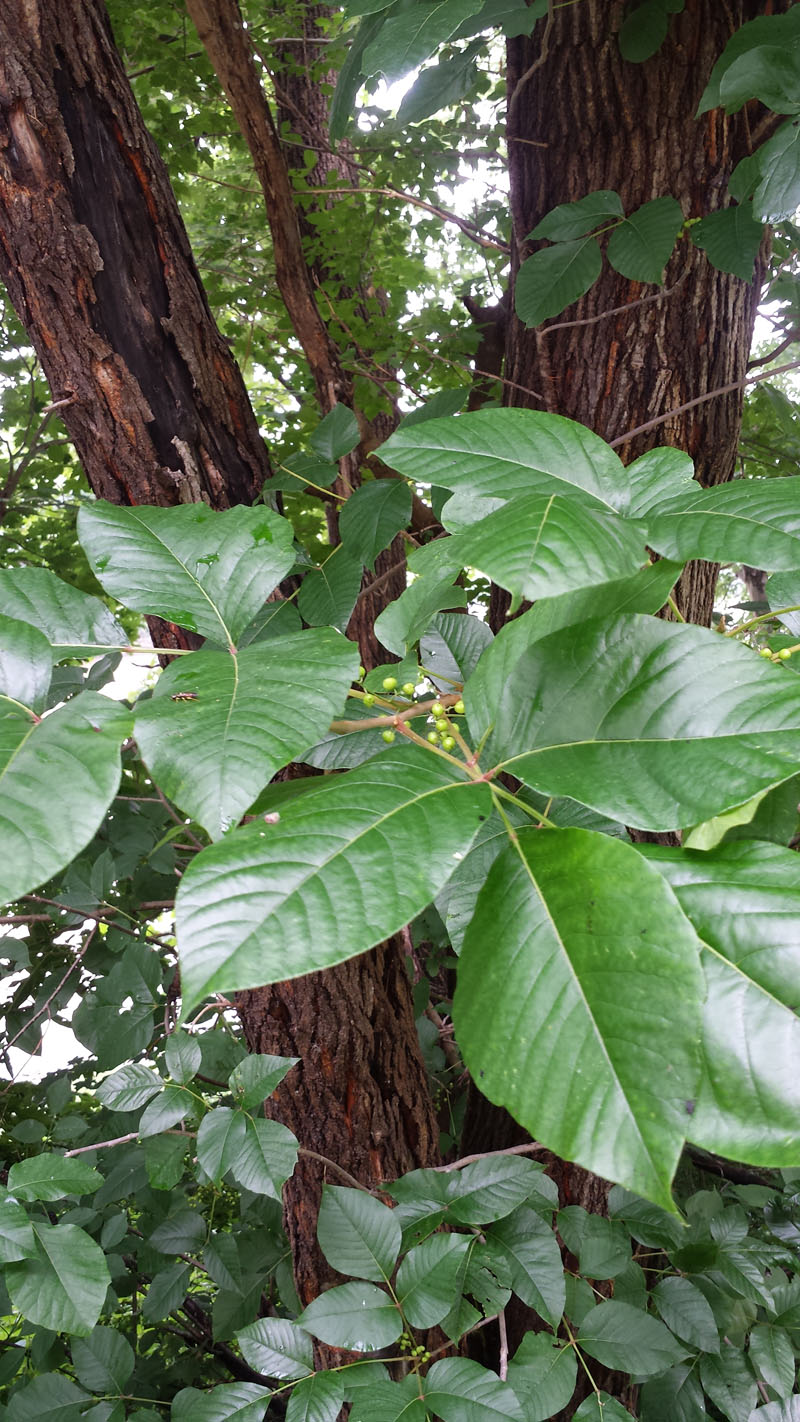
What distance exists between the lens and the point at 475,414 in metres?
0.56

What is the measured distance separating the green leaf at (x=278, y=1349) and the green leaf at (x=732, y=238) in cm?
153

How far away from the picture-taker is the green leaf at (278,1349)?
38.9 inches

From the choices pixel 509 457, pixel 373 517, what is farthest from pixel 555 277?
pixel 509 457

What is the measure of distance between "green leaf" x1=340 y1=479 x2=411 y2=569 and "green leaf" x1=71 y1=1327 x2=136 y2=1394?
1188 millimetres

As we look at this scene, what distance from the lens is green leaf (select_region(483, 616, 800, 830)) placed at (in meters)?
0.41

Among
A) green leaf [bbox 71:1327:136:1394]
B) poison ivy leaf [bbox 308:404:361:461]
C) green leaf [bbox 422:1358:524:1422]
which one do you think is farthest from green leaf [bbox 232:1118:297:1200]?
poison ivy leaf [bbox 308:404:361:461]

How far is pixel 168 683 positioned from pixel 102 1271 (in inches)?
33.7

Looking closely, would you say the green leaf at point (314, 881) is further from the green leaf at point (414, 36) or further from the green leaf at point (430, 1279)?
the green leaf at point (414, 36)

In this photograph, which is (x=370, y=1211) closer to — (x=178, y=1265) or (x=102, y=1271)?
(x=102, y=1271)

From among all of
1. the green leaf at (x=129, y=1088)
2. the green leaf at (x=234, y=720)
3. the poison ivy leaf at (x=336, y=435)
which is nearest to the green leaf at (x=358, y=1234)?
the green leaf at (x=129, y=1088)

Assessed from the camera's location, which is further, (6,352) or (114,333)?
(6,352)

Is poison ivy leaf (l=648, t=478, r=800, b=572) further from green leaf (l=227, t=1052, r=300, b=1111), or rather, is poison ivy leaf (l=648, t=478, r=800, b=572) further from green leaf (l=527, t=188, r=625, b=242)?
green leaf (l=527, t=188, r=625, b=242)

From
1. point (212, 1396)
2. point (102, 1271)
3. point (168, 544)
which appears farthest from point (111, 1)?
point (212, 1396)

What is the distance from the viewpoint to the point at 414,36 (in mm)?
956
